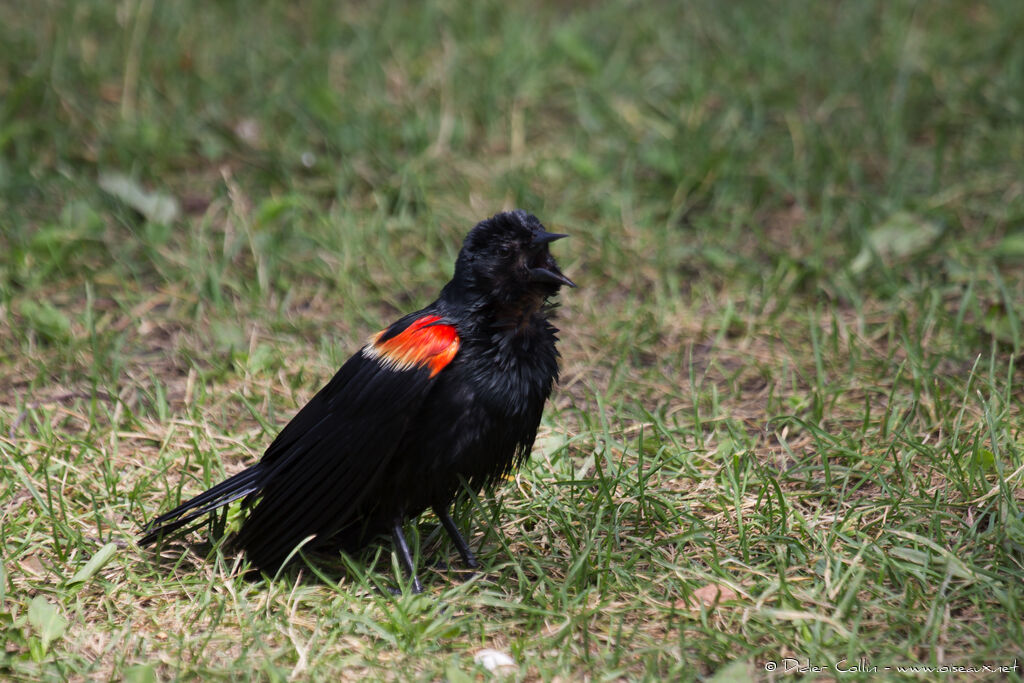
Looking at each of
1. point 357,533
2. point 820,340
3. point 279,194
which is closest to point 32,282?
point 279,194

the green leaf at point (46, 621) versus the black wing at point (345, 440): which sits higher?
the black wing at point (345, 440)

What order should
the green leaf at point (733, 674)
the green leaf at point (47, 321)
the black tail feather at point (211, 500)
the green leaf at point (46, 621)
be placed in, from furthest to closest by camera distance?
the green leaf at point (47, 321), the black tail feather at point (211, 500), the green leaf at point (46, 621), the green leaf at point (733, 674)

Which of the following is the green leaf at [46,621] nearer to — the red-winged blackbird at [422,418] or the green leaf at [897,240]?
the red-winged blackbird at [422,418]

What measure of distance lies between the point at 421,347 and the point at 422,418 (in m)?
0.21

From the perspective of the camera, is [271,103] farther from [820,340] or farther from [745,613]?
[745,613]

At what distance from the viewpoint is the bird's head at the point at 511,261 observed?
10.2 ft

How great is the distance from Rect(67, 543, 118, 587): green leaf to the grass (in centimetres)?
2

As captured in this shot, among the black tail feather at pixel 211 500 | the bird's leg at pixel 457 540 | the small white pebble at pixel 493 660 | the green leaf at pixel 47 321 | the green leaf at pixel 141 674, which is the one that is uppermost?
the green leaf at pixel 47 321

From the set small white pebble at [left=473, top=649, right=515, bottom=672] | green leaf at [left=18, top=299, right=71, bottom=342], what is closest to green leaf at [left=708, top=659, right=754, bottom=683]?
small white pebble at [left=473, top=649, right=515, bottom=672]

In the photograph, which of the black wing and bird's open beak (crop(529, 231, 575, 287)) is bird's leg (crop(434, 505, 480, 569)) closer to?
the black wing

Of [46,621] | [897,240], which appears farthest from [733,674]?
[897,240]

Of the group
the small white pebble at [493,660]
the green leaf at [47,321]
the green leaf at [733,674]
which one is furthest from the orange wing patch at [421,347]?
the green leaf at [47,321]

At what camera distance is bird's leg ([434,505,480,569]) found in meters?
3.24

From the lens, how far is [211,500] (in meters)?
3.22
